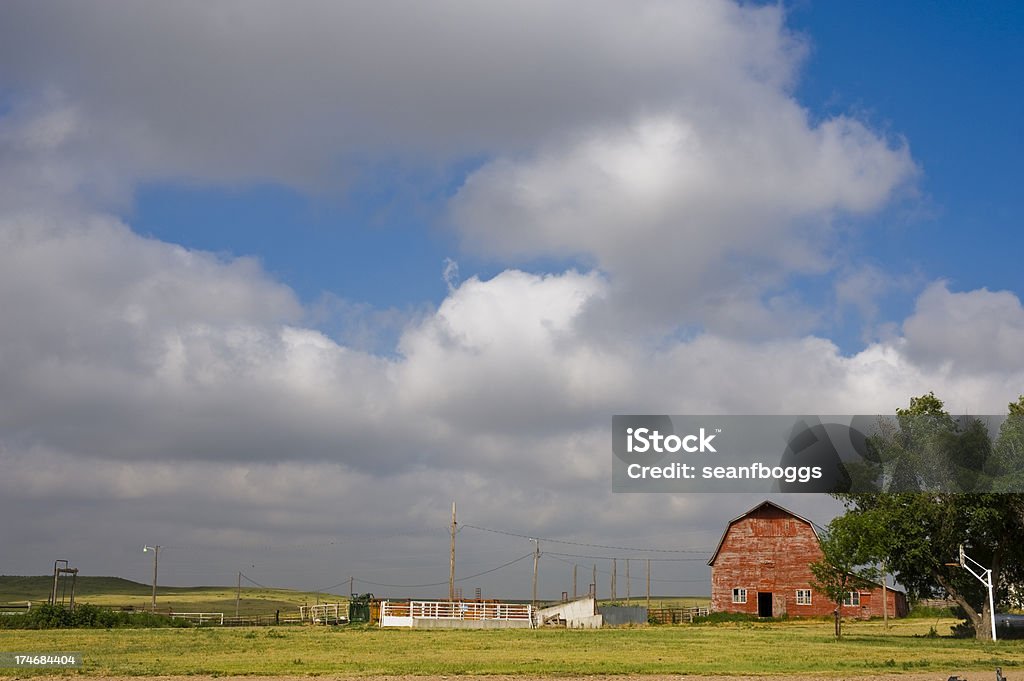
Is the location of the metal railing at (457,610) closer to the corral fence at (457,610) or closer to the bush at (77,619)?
the corral fence at (457,610)

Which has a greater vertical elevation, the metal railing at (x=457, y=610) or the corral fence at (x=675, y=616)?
the metal railing at (x=457, y=610)

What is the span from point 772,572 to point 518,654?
177ft

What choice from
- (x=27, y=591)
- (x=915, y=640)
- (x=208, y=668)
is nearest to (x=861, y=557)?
(x=915, y=640)

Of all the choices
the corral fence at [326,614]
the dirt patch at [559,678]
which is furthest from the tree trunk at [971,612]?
the corral fence at [326,614]

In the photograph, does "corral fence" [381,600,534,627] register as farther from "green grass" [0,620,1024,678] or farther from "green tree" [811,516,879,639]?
"green tree" [811,516,879,639]

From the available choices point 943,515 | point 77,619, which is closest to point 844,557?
point 943,515

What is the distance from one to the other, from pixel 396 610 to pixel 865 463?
32713mm

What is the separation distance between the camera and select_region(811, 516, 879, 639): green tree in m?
51.0

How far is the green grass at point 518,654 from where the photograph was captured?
30.3m

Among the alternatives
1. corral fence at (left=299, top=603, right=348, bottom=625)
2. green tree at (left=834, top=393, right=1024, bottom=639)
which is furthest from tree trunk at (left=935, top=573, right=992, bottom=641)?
corral fence at (left=299, top=603, right=348, bottom=625)

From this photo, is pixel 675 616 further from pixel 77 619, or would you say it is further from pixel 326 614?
pixel 77 619

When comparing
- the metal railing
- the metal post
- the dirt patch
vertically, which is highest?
the metal post

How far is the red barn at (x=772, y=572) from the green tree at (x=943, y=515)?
27.9 m

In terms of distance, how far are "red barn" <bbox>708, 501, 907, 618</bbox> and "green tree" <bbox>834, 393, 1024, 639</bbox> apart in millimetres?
27941
